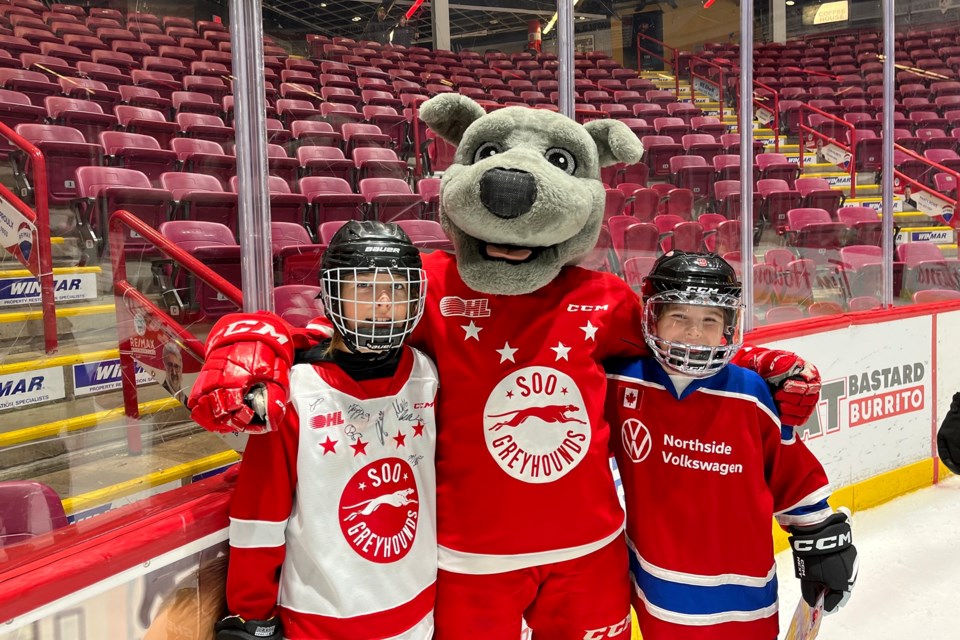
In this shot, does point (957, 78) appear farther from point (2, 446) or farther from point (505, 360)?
point (2, 446)

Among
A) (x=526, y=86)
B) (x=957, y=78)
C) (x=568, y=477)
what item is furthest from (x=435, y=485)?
(x=957, y=78)

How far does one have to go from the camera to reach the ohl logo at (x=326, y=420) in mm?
1129

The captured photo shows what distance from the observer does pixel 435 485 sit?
129 cm

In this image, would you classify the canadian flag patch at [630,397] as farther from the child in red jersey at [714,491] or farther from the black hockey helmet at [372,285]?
the black hockey helmet at [372,285]

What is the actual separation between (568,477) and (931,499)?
7.88 feet

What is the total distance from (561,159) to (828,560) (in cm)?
95

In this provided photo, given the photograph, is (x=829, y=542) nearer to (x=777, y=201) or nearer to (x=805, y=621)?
(x=805, y=621)

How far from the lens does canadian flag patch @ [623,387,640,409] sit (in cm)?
143

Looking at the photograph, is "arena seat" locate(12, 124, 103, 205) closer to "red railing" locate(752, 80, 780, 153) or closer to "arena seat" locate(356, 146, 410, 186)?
"arena seat" locate(356, 146, 410, 186)

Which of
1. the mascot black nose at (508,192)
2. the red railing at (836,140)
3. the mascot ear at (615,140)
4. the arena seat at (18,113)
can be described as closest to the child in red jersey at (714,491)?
the mascot ear at (615,140)

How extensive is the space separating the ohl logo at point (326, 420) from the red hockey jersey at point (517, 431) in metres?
0.23

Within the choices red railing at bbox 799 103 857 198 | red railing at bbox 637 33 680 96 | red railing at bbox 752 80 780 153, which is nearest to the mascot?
red railing at bbox 637 33 680 96

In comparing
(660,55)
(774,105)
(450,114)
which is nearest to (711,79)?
(660,55)

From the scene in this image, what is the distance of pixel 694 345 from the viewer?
1255 mm
